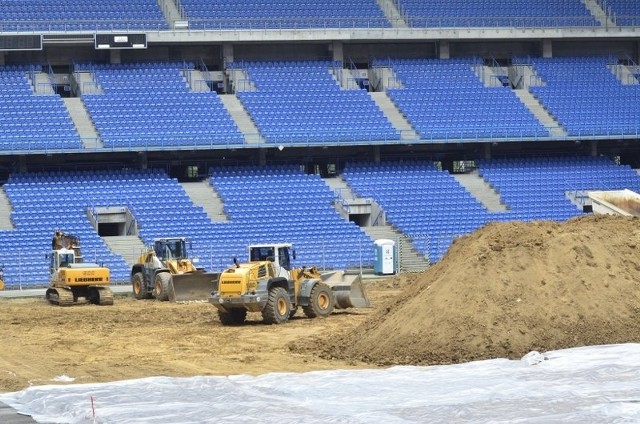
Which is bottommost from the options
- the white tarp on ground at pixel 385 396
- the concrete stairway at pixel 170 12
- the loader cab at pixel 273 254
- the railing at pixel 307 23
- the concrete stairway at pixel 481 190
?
the white tarp on ground at pixel 385 396

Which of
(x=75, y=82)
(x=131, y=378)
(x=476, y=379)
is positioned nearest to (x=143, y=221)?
(x=75, y=82)

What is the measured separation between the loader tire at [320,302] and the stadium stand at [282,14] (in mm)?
26191

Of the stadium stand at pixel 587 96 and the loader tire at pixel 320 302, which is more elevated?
the stadium stand at pixel 587 96

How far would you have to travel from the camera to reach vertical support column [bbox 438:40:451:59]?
58.1 m

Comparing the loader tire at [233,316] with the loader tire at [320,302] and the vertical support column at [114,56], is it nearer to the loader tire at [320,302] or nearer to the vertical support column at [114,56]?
the loader tire at [320,302]

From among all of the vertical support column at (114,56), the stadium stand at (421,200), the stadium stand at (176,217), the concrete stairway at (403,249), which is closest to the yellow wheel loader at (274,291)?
the stadium stand at (176,217)

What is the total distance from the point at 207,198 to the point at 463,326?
28.3 meters

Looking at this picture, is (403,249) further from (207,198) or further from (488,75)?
(488,75)

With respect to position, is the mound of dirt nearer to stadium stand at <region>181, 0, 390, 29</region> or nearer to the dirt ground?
the dirt ground

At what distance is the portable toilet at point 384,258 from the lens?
44.5 metres

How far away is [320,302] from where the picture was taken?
29.5 m

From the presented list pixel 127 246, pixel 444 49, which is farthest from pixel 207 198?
pixel 444 49

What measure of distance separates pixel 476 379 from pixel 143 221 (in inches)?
1149

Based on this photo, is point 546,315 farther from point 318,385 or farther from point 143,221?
point 143,221
